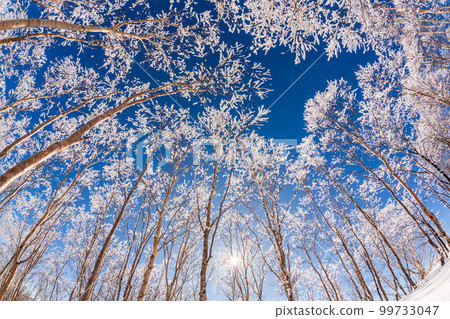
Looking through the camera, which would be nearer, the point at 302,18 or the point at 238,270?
the point at 302,18

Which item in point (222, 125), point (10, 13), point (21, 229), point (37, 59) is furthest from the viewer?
point (21, 229)

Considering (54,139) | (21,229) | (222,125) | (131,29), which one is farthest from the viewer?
(21,229)

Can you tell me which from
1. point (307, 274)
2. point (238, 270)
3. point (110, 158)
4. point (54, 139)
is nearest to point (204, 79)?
point (110, 158)

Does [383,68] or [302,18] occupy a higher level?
[383,68]

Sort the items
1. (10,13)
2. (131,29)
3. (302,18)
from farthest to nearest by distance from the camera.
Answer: (10,13) → (131,29) → (302,18)

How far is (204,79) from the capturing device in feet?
11.8

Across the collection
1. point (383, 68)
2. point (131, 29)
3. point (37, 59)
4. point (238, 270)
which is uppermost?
point (383, 68)

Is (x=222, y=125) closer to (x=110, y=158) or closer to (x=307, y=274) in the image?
(x=110, y=158)

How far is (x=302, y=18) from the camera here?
2920 mm

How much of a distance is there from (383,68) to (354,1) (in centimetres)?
331
